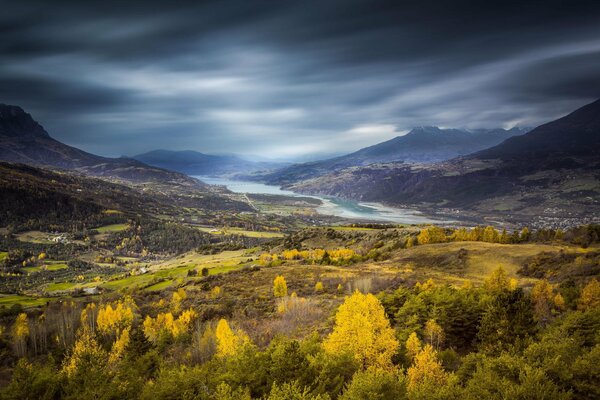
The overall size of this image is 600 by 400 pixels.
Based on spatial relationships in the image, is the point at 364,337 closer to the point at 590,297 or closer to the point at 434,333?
the point at 434,333

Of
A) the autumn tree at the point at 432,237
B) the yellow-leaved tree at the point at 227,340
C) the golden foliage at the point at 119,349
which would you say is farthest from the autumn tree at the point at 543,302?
the autumn tree at the point at 432,237

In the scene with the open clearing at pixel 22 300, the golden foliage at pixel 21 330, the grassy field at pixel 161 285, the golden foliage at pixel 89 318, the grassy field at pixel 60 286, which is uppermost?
the golden foliage at pixel 21 330

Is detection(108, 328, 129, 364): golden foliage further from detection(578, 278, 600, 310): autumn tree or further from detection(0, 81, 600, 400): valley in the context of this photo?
detection(578, 278, 600, 310): autumn tree

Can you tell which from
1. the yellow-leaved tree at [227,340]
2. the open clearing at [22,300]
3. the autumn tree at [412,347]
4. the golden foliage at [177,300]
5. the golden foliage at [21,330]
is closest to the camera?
the autumn tree at [412,347]

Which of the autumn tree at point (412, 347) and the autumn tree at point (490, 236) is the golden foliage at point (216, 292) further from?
the autumn tree at point (490, 236)

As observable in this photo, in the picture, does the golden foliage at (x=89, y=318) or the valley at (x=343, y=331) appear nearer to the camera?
the valley at (x=343, y=331)

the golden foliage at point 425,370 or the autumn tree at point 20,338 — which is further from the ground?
the golden foliage at point 425,370

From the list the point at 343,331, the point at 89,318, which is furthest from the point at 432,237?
the point at 89,318

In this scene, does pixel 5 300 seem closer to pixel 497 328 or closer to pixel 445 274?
pixel 445 274
